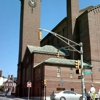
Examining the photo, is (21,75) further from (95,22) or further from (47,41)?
(95,22)

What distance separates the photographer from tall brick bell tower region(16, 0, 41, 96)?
52.0 meters

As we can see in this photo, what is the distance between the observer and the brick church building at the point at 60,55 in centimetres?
3550

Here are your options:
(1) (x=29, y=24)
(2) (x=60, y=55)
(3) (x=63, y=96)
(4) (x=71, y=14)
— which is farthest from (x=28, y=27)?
(3) (x=63, y=96)

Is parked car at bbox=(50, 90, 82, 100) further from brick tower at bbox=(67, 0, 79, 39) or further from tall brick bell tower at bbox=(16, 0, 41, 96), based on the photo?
tall brick bell tower at bbox=(16, 0, 41, 96)

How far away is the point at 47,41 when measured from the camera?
64688mm

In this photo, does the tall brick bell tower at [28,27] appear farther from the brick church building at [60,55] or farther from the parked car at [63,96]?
the parked car at [63,96]

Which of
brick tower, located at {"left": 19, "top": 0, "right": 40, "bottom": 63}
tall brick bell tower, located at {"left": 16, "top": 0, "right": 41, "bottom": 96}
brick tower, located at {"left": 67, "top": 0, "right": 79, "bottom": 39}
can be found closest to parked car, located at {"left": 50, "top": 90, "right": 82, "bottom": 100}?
brick tower, located at {"left": 67, "top": 0, "right": 79, "bottom": 39}

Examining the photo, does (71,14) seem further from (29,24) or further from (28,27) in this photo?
(28,27)

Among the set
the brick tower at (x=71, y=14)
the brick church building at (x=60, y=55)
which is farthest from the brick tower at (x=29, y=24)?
the brick tower at (x=71, y=14)

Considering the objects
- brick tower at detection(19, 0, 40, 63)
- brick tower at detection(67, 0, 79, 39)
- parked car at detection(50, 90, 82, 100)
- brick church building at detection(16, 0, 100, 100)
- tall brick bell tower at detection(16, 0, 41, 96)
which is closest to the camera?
parked car at detection(50, 90, 82, 100)

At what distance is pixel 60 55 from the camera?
4378cm

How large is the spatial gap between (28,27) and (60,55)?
15.6 meters

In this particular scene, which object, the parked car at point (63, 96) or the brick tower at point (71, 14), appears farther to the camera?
the brick tower at point (71, 14)

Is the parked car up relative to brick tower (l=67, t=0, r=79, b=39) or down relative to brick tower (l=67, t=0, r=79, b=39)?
down
